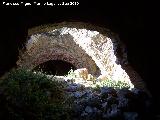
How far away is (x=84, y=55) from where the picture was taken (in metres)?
14.1

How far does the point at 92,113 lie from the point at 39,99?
1.34 meters

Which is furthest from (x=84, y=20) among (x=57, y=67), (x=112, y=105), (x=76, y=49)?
(x=57, y=67)

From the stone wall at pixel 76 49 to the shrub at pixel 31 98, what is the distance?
11.4 ft

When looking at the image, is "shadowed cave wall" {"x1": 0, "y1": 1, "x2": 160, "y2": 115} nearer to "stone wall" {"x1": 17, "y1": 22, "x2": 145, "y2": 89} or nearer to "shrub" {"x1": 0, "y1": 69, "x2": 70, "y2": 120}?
"shrub" {"x1": 0, "y1": 69, "x2": 70, "y2": 120}

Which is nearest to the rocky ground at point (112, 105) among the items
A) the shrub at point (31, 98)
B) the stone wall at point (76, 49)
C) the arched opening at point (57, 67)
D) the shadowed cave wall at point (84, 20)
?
the shrub at point (31, 98)

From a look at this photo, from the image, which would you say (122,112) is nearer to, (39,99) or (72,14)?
(39,99)

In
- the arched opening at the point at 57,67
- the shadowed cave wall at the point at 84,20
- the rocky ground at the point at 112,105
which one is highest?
the arched opening at the point at 57,67

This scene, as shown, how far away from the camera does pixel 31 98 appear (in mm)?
6719

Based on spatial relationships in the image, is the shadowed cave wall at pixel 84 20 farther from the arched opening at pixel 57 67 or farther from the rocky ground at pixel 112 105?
the arched opening at pixel 57 67

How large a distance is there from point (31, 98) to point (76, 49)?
7390mm

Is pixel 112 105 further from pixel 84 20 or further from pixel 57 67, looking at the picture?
pixel 57 67

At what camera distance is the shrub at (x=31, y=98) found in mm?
6129

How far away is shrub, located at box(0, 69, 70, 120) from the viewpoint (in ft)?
20.1

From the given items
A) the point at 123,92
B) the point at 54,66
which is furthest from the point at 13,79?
the point at 54,66
